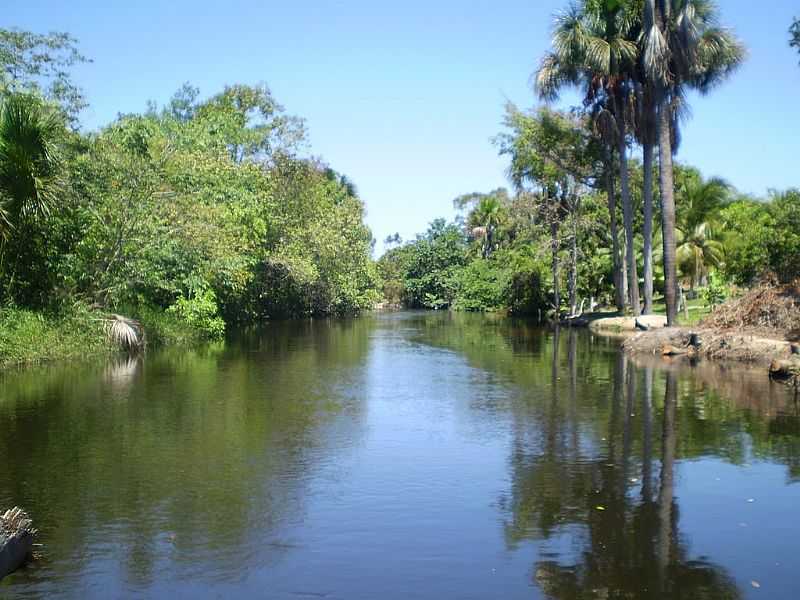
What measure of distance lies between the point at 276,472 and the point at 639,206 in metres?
40.2

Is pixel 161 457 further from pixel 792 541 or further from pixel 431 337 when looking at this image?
pixel 431 337

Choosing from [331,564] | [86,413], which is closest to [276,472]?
[331,564]

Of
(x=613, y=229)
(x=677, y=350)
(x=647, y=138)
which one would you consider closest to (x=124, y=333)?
(x=677, y=350)

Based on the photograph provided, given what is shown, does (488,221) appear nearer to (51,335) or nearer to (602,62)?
(602,62)

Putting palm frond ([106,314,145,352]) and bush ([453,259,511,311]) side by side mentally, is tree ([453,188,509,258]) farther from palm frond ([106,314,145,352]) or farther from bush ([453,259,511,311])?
palm frond ([106,314,145,352])

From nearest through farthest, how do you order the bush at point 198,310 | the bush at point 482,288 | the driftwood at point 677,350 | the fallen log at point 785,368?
the fallen log at point 785,368
the driftwood at point 677,350
the bush at point 198,310
the bush at point 482,288

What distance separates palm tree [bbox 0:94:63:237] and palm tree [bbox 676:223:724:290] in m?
35.2

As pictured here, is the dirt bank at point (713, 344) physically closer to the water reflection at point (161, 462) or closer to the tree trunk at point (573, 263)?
the water reflection at point (161, 462)

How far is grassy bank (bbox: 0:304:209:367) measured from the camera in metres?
22.2

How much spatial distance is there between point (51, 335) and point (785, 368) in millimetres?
19212

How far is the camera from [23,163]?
2114 centimetres

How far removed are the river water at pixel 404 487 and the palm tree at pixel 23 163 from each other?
14.5 ft

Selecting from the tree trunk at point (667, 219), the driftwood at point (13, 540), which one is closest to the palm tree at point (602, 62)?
the tree trunk at point (667, 219)

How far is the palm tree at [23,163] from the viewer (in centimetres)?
2109
